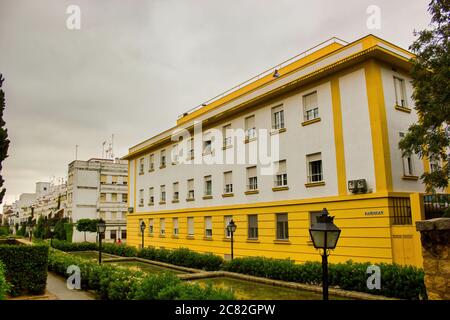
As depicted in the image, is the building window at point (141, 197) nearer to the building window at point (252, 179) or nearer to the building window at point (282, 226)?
the building window at point (252, 179)

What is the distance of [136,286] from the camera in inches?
353

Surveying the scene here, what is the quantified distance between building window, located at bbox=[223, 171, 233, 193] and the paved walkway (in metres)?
11.1

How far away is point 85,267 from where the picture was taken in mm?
13000

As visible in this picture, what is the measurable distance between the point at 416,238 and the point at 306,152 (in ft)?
21.0

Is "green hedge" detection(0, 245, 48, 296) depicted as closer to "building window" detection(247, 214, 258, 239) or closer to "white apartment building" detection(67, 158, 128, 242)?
"building window" detection(247, 214, 258, 239)

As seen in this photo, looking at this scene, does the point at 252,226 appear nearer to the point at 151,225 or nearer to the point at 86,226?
the point at 151,225

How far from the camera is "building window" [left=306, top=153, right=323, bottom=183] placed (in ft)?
57.2

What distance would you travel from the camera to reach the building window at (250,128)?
21.6 m

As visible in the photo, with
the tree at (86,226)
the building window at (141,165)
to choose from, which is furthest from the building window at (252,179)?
the tree at (86,226)

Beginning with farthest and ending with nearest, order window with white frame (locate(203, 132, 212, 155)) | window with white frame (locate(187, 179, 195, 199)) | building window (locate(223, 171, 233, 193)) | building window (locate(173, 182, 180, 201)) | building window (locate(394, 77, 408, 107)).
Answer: building window (locate(173, 182, 180, 201)), window with white frame (locate(187, 179, 195, 199)), window with white frame (locate(203, 132, 212, 155)), building window (locate(223, 171, 233, 193)), building window (locate(394, 77, 408, 107))

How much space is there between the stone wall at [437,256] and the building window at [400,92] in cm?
1264

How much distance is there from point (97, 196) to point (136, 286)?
50.1 meters

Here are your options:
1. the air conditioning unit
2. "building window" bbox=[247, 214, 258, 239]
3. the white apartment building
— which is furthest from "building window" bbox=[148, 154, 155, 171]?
the white apartment building

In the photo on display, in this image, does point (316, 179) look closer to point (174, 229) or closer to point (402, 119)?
point (402, 119)
